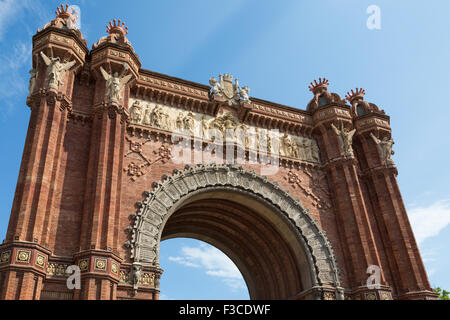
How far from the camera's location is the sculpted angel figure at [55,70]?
1504 cm

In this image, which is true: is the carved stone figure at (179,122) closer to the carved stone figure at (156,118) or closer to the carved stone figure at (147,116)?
the carved stone figure at (156,118)

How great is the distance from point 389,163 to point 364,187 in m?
1.70

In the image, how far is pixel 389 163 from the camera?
67.1 ft

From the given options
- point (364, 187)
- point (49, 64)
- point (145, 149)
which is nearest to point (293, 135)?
point (364, 187)

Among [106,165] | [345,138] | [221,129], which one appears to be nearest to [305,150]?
[345,138]

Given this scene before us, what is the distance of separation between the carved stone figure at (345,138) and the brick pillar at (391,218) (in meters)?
1.31

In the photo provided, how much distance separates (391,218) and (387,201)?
2.89 ft

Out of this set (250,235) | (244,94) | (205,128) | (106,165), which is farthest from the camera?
(244,94)

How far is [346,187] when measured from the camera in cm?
1897

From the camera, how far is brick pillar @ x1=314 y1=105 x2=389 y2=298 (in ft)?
55.6

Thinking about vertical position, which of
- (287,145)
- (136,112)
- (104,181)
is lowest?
(104,181)

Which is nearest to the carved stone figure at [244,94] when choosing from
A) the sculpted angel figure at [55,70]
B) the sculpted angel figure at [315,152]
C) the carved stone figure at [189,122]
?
the carved stone figure at [189,122]

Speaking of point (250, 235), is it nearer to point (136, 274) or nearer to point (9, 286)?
point (136, 274)

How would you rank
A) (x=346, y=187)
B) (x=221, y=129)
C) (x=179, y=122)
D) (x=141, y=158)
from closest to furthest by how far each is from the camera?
(x=141, y=158) → (x=179, y=122) → (x=221, y=129) → (x=346, y=187)
